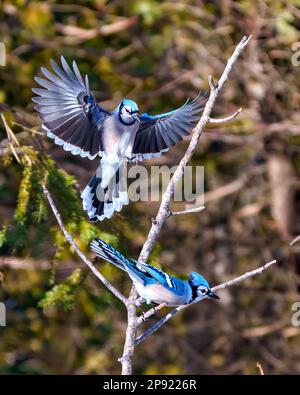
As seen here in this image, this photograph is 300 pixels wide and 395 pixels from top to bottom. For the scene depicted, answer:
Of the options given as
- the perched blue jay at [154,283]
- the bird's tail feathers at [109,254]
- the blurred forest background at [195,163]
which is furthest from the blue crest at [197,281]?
the blurred forest background at [195,163]

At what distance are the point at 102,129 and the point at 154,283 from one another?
3.65 feet

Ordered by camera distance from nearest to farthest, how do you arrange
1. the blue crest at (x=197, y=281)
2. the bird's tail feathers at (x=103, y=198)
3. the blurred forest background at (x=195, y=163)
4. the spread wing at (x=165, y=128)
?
the blue crest at (x=197, y=281)
the bird's tail feathers at (x=103, y=198)
the spread wing at (x=165, y=128)
the blurred forest background at (x=195, y=163)

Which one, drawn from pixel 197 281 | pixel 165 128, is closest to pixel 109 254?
pixel 197 281

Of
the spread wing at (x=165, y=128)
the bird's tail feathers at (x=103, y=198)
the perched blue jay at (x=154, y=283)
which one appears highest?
Answer: the spread wing at (x=165, y=128)

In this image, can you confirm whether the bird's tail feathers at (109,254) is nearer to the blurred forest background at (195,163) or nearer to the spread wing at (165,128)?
the spread wing at (165,128)

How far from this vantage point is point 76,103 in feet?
12.9

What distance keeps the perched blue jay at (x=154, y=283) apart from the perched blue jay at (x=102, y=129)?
2.55 feet

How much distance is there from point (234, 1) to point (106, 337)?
11.3 ft

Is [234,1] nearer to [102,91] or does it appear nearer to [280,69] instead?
[280,69]

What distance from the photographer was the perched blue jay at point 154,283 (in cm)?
316

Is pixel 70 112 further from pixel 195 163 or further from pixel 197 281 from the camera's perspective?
pixel 195 163
